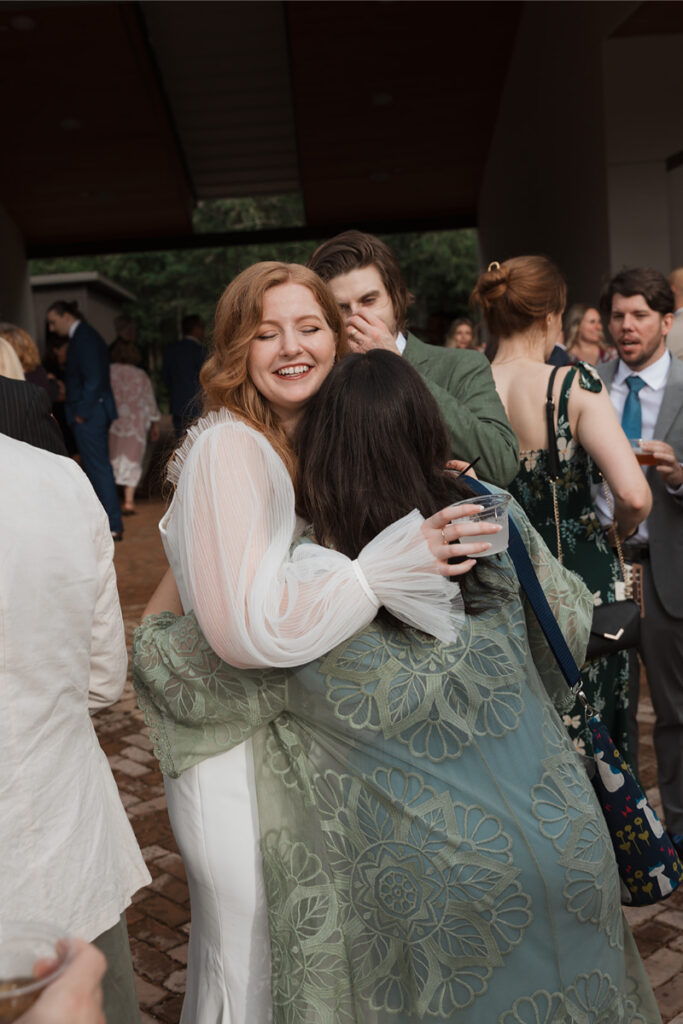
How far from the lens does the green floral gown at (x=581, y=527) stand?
10.8 ft

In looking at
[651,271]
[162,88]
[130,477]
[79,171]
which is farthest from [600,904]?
[79,171]

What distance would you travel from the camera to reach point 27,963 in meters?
Answer: 0.83

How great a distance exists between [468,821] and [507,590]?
0.44 meters

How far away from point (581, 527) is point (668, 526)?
61cm

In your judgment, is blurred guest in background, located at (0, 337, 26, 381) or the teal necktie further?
the teal necktie

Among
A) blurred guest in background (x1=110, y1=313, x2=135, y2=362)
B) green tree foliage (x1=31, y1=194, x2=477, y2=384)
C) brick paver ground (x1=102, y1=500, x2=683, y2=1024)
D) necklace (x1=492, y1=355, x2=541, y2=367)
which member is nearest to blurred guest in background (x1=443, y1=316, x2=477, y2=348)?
blurred guest in background (x1=110, y1=313, x2=135, y2=362)

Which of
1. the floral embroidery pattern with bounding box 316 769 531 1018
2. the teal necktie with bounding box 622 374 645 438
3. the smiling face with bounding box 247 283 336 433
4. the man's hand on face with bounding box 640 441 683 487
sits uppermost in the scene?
the smiling face with bounding box 247 283 336 433

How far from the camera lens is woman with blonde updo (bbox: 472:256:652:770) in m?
3.19

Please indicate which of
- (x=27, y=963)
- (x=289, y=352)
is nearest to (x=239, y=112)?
(x=289, y=352)

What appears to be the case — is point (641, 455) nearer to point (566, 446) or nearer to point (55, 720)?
point (566, 446)

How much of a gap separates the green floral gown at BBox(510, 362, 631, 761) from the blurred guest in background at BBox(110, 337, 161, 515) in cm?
1102

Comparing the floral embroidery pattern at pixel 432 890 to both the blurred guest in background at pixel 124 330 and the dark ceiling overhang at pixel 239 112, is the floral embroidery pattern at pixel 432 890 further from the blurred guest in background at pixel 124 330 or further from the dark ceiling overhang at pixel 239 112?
the blurred guest in background at pixel 124 330

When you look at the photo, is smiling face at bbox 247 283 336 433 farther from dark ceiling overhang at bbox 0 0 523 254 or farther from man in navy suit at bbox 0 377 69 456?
dark ceiling overhang at bbox 0 0 523 254

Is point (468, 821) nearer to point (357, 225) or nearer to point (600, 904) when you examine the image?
point (600, 904)
